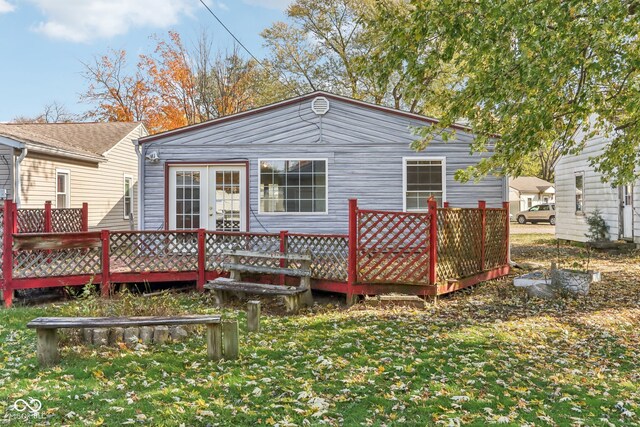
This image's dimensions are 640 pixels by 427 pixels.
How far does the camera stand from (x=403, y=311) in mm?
6922

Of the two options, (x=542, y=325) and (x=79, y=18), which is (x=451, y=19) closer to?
(x=542, y=325)

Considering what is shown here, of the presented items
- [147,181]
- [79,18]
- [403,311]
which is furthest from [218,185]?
[79,18]

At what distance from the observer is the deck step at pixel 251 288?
713 centimetres

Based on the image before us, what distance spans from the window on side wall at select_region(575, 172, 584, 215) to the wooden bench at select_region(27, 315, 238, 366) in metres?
16.0

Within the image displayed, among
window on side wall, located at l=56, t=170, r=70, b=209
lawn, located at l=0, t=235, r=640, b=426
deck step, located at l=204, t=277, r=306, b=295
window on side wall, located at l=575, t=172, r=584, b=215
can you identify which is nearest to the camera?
lawn, located at l=0, t=235, r=640, b=426

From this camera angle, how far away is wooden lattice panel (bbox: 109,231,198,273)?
8203 mm

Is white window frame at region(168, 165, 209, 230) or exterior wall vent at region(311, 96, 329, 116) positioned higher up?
exterior wall vent at region(311, 96, 329, 116)

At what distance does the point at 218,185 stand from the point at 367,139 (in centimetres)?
383

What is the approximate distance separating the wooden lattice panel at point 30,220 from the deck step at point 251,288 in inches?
214

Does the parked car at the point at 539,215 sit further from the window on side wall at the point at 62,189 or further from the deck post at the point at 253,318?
the deck post at the point at 253,318

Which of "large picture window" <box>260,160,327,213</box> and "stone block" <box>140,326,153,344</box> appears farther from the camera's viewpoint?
"large picture window" <box>260,160,327,213</box>

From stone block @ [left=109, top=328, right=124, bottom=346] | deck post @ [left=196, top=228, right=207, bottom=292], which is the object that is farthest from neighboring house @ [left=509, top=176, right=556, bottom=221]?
stone block @ [left=109, top=328, right=124, bottom=346]

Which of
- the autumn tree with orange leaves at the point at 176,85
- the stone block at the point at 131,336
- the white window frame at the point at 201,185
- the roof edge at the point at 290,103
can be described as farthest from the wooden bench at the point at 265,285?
the autumn tree with orange leaves at the point at 176,85

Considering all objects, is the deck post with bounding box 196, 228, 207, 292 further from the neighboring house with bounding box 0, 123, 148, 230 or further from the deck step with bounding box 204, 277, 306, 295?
the neighboring house with bounding box 0, 123, 148, 230
